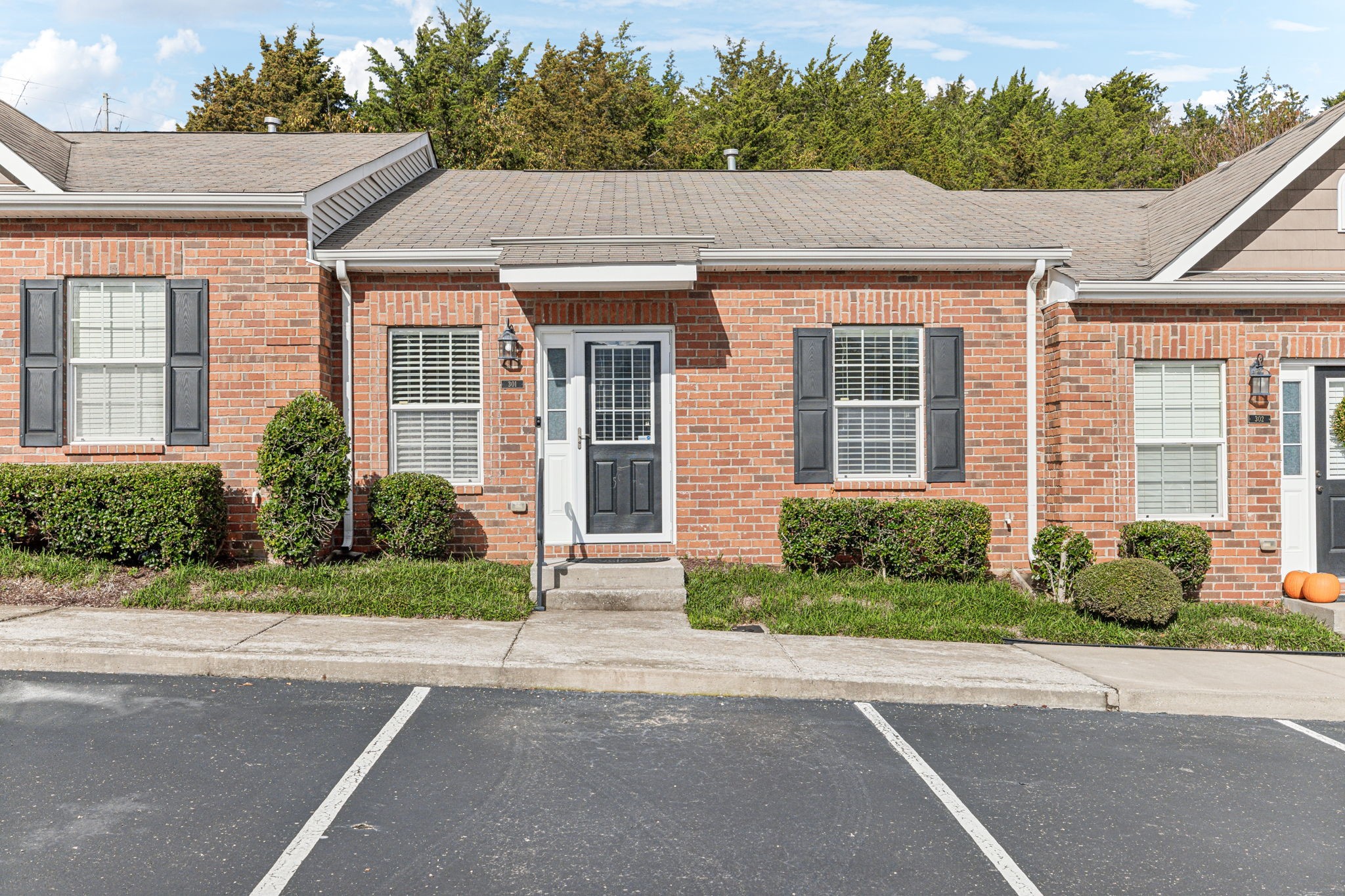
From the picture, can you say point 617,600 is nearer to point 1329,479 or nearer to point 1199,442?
point 1199,442

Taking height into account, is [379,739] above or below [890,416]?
below

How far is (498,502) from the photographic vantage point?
10281mm

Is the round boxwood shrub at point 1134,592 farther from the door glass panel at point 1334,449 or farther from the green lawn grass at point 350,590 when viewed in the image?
the green lawn grass at point 350,590

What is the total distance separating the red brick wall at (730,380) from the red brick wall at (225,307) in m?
0.66

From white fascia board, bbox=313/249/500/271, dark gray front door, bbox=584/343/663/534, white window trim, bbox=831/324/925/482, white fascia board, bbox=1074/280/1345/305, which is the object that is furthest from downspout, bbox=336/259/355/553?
A: white fascia board, bbox=1074/280/1345/305

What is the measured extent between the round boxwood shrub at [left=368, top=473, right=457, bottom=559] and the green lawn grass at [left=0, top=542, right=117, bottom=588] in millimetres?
2364

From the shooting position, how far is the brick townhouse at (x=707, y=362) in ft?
32.1

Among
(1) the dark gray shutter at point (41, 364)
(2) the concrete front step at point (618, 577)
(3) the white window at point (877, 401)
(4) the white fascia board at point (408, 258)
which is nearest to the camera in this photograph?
(2) the concrete front step at point (618, 577)

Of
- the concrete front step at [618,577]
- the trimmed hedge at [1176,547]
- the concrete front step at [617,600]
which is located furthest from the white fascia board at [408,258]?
the trimmed hedge at [1176,547]

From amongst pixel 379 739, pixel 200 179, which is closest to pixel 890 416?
pixel 379 739

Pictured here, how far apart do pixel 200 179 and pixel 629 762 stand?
8.33 m

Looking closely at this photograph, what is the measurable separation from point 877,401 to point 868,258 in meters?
1.51

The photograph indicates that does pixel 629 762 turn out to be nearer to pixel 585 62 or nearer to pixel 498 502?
pixel 498 502

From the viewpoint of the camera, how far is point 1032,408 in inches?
409
